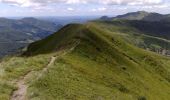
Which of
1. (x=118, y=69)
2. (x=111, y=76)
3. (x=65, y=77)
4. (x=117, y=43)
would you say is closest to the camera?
(x=65, y=77)

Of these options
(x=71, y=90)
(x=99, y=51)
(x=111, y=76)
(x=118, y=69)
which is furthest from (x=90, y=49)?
(x=71, y=90)

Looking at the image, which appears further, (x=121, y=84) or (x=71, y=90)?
(x=121, y=84)

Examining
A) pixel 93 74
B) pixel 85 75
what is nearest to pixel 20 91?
pixel 85 75

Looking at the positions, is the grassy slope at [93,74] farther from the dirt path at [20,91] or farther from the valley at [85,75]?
the dirt path at [20,91]

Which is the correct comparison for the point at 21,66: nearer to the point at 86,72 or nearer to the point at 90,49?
the point at 86,72

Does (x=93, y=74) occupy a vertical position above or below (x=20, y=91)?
below

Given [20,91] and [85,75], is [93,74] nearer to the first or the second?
[85,75]

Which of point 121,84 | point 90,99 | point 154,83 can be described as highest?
point 90,99

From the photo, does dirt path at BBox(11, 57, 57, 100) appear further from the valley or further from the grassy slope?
the grassy slope

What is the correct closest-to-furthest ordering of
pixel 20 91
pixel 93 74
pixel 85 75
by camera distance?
pixel 20 91, pixel 85 75, pixel 93 74
